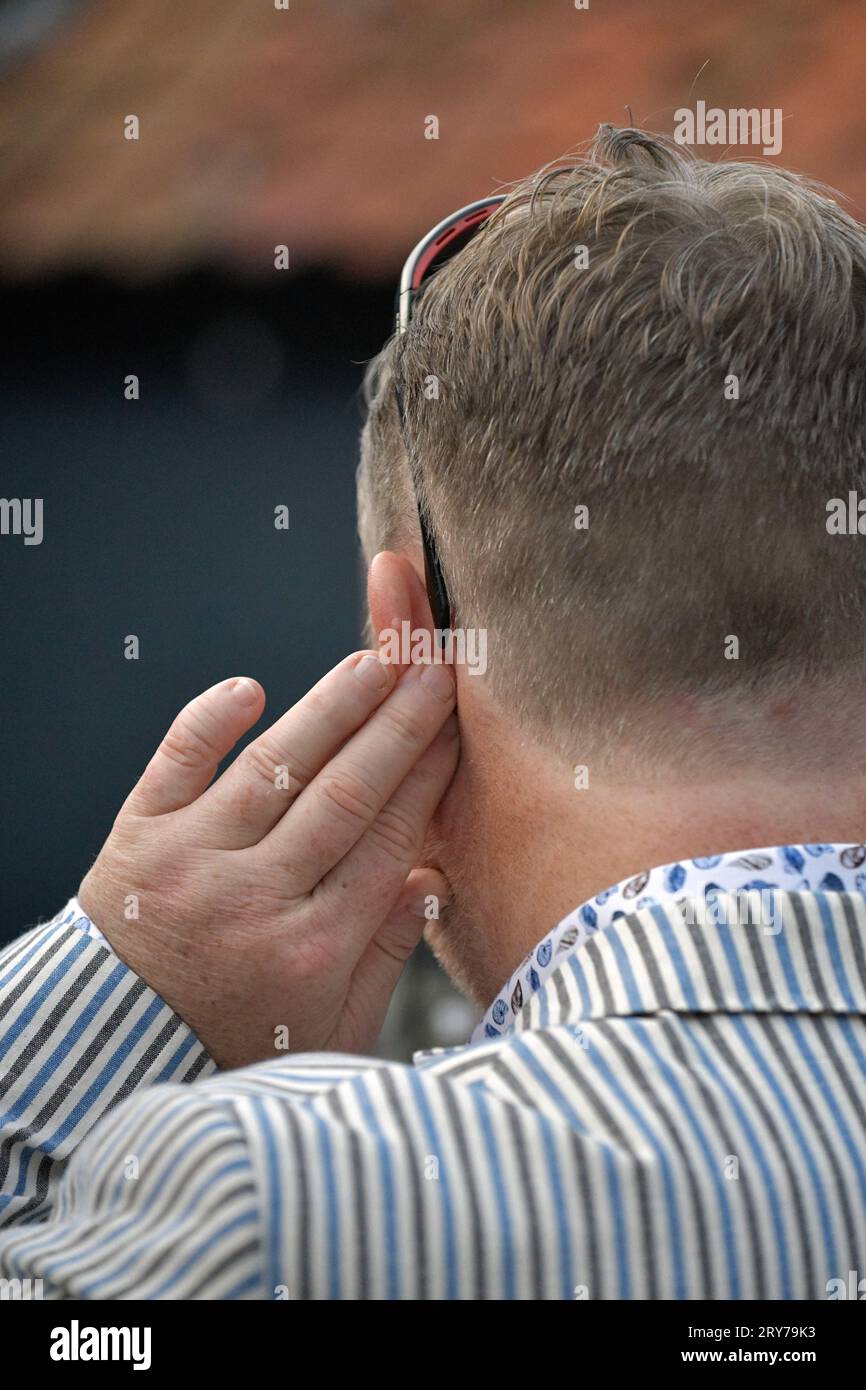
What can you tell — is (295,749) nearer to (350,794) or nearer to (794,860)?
(350,794)

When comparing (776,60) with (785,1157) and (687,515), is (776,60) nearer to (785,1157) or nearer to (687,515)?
(687,515)

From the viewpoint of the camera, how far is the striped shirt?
61cm

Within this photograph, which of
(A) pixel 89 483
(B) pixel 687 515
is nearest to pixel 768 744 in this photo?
(B) pixel 687 515

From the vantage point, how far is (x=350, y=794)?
103 cm

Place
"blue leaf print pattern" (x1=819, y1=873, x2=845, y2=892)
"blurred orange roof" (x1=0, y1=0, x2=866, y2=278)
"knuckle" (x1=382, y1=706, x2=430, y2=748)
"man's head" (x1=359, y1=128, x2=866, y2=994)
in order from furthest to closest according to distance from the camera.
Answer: "blurred orange roof" (x1=0, y1=0, x2=866, y2=278), "knuckle" (x1=382, y1=706, x2=430, y2=748), "man's head" (x1=359, y1=128, x2=866, y2=994), "blue leaf print pattern" (x1=819, y1=873, x2=845, y2=892)

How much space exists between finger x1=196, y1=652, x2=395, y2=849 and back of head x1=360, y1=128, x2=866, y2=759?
0.34ft

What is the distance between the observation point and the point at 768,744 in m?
0.83

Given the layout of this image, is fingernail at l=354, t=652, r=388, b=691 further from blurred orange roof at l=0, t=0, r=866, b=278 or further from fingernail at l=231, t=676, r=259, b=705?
blurred orange roof at l=0, t=0, r=866, b=278

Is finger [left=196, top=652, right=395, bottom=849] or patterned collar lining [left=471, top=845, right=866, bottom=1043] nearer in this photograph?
patterned collar lining [left=471, top=845, right=866, bottom=1043]

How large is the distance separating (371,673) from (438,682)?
5 cm

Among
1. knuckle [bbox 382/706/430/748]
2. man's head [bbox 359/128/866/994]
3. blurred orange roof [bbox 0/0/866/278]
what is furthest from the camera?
blurred orange roof [bbox 0/0/866/278]

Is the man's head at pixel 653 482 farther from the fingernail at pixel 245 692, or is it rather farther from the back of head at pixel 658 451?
the fingernail at pixel 245 692

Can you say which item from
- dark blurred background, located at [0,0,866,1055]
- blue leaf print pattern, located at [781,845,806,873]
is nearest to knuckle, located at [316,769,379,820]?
blue leaf print pattern, located at [781,845,806,873]
